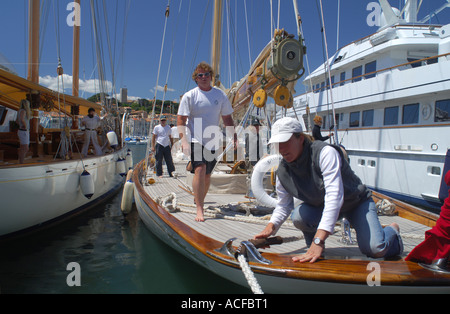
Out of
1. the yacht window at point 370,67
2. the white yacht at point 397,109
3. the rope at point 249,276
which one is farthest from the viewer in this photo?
the yacht window at point 370,67

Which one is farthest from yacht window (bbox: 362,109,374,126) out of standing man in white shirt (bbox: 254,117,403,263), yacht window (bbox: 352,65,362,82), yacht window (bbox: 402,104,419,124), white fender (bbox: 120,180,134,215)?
standing man in white shirt (bbox: 254,117,403,263)

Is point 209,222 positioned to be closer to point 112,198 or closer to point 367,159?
point 112,198

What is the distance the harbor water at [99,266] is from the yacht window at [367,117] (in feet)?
31.5

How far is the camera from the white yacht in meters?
8.82

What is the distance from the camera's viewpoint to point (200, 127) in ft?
12.3

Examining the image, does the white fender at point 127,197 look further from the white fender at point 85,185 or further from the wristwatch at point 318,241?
the wristwatch at point 318,241

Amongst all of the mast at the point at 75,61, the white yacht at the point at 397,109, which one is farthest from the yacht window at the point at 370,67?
the mast at the point at 75,61

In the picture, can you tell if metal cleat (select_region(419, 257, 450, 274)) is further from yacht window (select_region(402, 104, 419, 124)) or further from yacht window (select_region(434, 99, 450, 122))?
yacht window (select_region(402, 104, 419, 124))

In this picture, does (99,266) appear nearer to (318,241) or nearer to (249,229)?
(249,229)

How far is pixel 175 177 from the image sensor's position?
740 centimetres

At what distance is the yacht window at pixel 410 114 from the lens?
9879 mm

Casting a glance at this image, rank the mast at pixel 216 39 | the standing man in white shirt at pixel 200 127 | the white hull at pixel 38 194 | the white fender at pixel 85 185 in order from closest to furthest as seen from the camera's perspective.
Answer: the standing man in white shirt at pixel 200 127 < the white hull at pixel 38 194 < the white fender at pixel 85 185 < the mast at pixel 216 39

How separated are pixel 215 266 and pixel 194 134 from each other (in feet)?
5.54

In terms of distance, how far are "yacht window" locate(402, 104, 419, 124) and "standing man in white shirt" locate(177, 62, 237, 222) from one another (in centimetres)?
850
